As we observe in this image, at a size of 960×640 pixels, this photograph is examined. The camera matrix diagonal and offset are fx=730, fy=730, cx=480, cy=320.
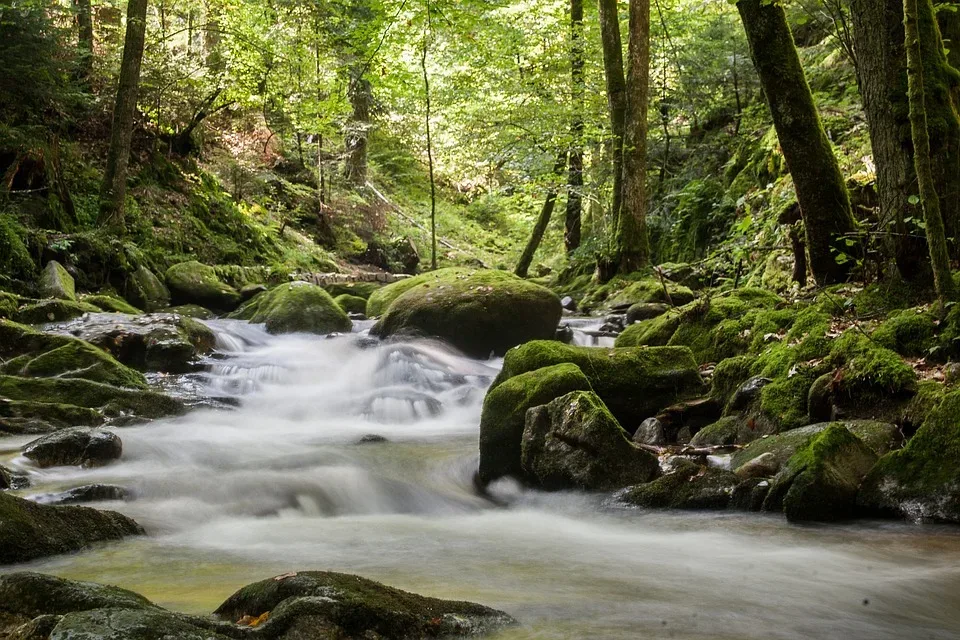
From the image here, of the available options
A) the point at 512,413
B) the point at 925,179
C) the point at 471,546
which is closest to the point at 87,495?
Result: the point at 471,546

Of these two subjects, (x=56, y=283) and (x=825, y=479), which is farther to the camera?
(x=56, y=283)

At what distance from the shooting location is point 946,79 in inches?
238

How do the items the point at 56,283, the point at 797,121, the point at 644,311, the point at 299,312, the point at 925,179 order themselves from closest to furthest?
the point at 925,179
the point at 797,121
the point at 56,283
the point at 644,311
the point at 299,312

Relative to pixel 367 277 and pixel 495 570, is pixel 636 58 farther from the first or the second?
pixel 495 570

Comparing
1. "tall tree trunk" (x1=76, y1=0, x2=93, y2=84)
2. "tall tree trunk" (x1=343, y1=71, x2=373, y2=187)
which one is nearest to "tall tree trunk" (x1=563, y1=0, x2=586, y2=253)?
"tall tree trunk" (x1=343, y1=71, x2=373, y2=187)

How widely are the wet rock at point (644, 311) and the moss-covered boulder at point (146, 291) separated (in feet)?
26.6

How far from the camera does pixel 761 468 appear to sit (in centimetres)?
493

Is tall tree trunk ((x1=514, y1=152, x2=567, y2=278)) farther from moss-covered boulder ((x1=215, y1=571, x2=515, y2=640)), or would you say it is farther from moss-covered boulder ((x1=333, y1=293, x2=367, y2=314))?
moss-covered boulder ((x1=215, y1=571, x2=515, y2=640))

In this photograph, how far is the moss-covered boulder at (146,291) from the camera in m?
12.5

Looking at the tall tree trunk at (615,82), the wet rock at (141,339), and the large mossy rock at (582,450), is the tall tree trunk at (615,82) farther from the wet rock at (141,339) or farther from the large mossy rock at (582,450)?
the large mossy rock at (582,450)

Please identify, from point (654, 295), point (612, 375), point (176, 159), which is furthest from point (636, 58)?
point (176, 159)

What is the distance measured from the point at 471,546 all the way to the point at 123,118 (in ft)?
37.6

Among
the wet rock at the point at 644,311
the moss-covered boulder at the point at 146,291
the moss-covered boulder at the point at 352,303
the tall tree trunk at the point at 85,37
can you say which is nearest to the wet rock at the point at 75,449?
the moss-covered boulder at the point at 146,291

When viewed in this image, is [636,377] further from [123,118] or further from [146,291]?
[123,118]
